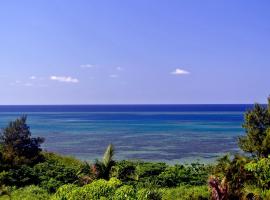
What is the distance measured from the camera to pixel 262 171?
29.4 meters

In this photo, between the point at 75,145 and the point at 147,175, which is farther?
the point at 75,145

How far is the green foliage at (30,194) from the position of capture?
31.0m

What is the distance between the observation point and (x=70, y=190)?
56.0 feet

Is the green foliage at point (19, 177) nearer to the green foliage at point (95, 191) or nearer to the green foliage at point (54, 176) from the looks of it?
the green foliage at point (54, 176)

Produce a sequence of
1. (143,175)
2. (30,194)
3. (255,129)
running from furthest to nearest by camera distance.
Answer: (255,129) → (143,175) → (30,194)

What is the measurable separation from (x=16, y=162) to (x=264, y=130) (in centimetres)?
2306

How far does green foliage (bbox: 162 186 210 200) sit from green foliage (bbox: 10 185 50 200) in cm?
743

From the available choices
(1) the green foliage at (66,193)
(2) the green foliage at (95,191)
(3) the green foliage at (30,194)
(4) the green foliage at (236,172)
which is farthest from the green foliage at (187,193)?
(2) the green foliage at (95,191)

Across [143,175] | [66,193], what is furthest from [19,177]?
[66,193]

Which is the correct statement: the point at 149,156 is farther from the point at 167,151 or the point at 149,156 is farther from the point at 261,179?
the point at 261,179

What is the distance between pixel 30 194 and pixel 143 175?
858 cm

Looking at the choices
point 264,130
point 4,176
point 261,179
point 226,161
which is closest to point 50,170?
point 4,176

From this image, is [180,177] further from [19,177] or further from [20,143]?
[20,143]

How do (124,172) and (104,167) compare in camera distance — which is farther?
(124,172)
